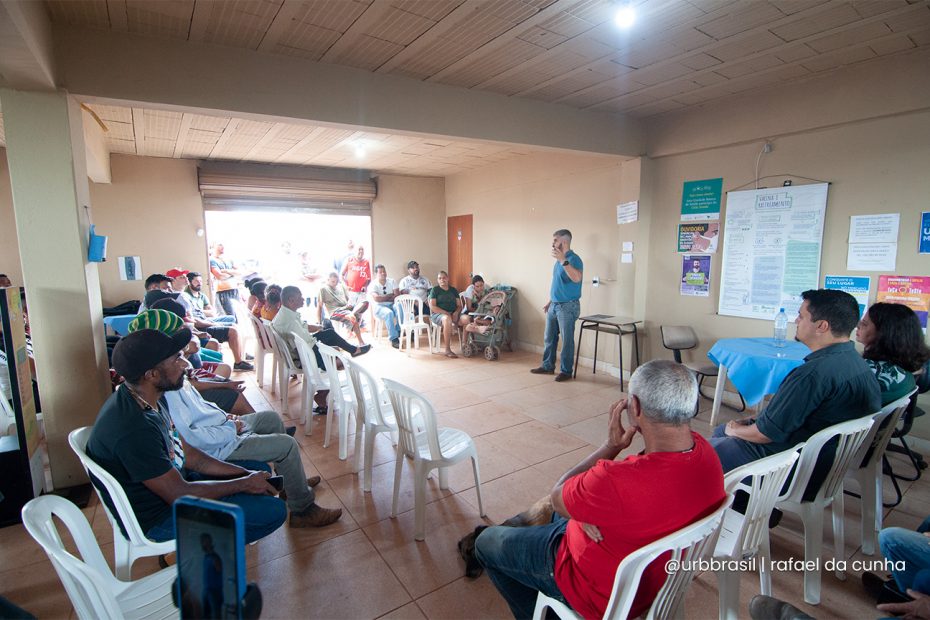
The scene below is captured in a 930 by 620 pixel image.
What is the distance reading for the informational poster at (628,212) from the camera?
182 inches

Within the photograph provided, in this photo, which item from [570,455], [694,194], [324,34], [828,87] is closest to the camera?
[324,34]

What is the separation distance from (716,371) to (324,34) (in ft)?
12.4

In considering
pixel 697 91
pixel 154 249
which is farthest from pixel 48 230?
pixel 697 91

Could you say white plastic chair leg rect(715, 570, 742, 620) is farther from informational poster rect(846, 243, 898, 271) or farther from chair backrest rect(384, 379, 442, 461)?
informational poster rect(846, 243, 898, 271)

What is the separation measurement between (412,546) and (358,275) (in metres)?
5.41

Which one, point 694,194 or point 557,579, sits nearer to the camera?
point 557,579

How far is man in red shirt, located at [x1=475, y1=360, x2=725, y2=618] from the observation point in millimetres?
1169

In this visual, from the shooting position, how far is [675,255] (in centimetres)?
447

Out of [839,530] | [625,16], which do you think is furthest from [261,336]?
[839,530]

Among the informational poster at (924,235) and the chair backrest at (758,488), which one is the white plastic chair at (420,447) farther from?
the informational poster at (924,235)

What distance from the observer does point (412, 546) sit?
220 cm

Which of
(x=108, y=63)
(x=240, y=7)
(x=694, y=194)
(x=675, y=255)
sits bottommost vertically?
(x=675, y=255)

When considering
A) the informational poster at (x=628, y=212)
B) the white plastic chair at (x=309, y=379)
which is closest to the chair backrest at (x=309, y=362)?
the white plastic chair at (x=309, y=379)

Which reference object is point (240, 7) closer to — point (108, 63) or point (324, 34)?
point (324, 34)
